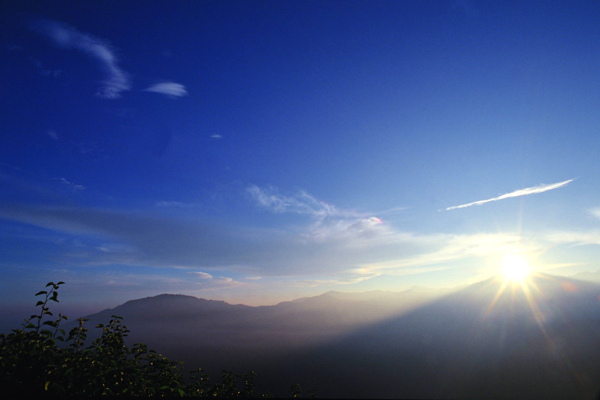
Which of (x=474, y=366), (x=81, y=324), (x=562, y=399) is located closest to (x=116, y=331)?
(x=81, y=324)

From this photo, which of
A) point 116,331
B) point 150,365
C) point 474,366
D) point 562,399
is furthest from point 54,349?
point 474,366

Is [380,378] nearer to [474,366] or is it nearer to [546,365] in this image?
[474,366]

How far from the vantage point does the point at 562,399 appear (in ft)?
454

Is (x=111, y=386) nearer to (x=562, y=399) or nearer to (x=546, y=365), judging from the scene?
(x=562, y=399)

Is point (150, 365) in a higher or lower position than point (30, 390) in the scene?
lower

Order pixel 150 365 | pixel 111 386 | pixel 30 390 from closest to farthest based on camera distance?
pixel 30 390
pixel 111 386
pixel 150 365


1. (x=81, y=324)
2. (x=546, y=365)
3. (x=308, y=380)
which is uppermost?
(x=81, y=324)

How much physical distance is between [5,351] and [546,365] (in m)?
270

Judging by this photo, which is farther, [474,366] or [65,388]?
[474,366]

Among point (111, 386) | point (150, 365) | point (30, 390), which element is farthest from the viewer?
point (150, 365)

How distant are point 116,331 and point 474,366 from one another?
25826cm

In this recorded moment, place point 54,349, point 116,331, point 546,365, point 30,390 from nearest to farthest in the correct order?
point 30,390, point 54,349, point 116,331, point 546,365

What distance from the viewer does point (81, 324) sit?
20.2 feet

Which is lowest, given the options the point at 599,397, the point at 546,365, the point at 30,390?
the point at 546,365
